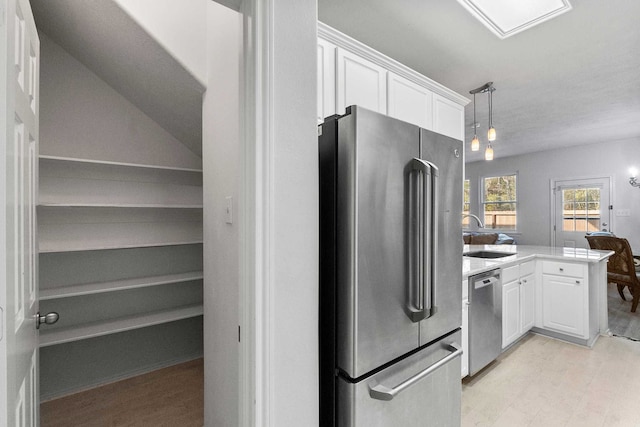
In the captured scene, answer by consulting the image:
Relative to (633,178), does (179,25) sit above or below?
above

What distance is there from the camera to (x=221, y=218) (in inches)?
57.7

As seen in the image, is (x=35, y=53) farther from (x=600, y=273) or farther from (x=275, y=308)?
(x=600, y=273)

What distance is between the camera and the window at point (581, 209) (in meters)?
5.82

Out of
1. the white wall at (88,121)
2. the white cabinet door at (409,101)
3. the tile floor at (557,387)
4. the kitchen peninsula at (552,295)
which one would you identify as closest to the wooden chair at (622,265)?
the kitchen peninsula at (552,295)

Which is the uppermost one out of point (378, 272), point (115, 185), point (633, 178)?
point (633, 178)

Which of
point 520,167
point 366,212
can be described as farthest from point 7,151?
point 520,167

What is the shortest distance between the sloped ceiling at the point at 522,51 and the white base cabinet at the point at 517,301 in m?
1.83

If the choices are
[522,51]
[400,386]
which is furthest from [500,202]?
[400,386]

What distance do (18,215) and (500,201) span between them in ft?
27.0

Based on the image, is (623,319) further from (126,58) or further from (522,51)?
(126,58)

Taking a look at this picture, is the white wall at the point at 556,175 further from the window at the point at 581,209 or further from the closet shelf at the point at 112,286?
the closet shelf at the point at 112,286

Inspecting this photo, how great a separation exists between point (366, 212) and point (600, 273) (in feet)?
11.3

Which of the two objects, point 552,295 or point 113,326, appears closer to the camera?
point 113,326

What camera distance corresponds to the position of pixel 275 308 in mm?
929
